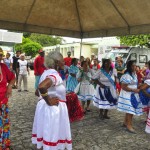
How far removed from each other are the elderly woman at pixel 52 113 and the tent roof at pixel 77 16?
3.02 meters

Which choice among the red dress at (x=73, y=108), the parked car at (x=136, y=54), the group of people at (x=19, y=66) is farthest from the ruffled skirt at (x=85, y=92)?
the parked car at (x=136, y=54)

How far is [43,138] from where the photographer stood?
3.66m

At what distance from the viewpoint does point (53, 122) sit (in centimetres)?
363

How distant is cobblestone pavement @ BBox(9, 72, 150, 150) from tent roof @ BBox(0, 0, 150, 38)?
8.22 feet

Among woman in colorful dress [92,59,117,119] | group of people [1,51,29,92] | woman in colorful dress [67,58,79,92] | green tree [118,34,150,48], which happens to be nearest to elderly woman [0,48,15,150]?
woman in colorful dress [92,59,117,119]

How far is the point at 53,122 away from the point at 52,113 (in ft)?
0.40

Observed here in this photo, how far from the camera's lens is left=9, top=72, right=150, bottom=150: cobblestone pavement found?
5.09 m

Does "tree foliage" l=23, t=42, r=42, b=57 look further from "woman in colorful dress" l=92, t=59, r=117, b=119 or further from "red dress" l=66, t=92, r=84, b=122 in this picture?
"red dress" l=66, t=92, r=84, b=122

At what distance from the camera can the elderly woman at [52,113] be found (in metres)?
3.61

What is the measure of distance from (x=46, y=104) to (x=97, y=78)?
11.5ft

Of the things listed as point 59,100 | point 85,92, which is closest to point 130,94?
point 85,92

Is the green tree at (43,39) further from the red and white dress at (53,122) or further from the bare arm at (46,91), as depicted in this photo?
the bare arm at (46,91)

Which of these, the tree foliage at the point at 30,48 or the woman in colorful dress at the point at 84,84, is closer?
the woman in colorful dress at the point at 84,84

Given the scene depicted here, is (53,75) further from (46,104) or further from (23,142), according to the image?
(23,142)
